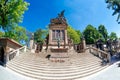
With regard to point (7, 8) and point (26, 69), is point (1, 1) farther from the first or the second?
point (26, 69)

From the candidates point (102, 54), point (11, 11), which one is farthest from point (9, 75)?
point (102, 54)

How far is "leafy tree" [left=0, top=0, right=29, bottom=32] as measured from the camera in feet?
63.0

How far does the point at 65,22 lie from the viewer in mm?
26578

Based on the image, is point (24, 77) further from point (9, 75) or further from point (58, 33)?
point (58, 33)

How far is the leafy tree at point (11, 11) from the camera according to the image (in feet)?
63.0

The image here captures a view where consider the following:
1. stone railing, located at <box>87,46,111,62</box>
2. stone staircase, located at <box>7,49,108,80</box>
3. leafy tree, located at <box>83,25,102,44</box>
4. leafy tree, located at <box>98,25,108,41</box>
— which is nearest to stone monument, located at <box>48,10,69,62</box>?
stone railing, located at <box>87,46,111,62</box>

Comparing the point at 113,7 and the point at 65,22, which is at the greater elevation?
the point at 113,7

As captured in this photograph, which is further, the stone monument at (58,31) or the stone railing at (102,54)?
the stone monument at (58,31)

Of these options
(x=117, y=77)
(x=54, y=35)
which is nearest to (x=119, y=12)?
(x=54, y=35)

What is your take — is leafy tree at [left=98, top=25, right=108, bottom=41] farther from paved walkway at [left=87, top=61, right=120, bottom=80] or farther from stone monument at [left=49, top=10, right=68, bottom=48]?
paved walkway at [left=87, top=61, right=120, bottom=80]

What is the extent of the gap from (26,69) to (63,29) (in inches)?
558

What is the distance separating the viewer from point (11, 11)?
65.3 feet

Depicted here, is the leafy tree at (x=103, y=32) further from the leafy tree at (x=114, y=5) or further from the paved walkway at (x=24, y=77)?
the paved walkway at (x=24, y=77)

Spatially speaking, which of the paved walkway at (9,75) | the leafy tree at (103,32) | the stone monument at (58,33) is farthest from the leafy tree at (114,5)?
the leafy tree at (103,32)
